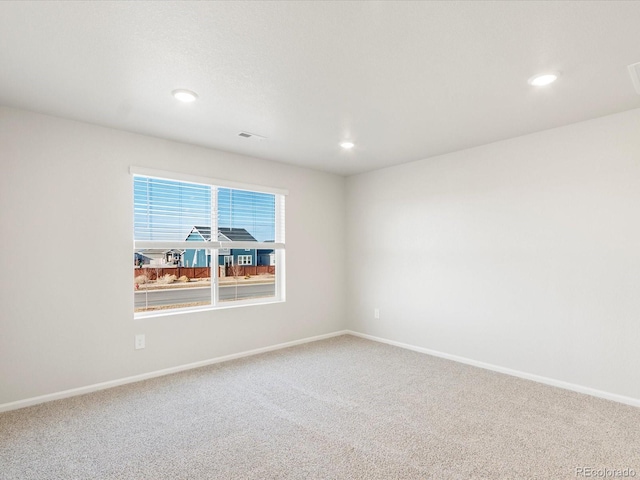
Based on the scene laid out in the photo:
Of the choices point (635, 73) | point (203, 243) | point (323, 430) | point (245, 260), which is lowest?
point (323, 430)

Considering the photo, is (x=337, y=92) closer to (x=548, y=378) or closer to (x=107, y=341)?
(x=107, y=341)

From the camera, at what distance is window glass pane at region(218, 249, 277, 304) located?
4.18m

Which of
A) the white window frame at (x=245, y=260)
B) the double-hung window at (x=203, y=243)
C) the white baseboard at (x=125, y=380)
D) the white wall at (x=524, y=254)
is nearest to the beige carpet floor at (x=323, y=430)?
the white baseboard at (x=125, y=380)

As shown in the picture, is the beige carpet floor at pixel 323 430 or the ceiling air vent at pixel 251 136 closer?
the beige carpet floor at pixel 323 430

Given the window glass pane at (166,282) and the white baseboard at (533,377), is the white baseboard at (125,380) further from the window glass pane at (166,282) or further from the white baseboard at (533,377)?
the white baseboard at (533,377)

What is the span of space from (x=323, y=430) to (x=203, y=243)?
2.32 m

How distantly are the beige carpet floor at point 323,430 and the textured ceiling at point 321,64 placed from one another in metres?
2.34

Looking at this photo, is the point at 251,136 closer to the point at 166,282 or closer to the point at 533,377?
the point at 166,282

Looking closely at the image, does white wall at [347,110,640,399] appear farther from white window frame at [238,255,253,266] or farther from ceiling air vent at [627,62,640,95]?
white window frame at [238,255,253,266]

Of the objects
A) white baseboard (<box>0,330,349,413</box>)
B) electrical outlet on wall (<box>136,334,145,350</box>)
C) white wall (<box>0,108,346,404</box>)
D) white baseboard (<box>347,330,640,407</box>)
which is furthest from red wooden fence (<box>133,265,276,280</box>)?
white baseboard (<box>347,330,640,407</box>)

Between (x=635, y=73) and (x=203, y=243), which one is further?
(x=203, y=243)

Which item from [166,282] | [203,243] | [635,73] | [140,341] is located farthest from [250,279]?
[635,73]

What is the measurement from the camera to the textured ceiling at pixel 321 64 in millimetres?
1720

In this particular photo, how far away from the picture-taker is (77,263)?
3102 mm
